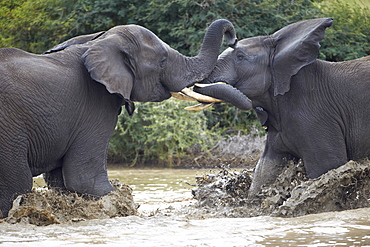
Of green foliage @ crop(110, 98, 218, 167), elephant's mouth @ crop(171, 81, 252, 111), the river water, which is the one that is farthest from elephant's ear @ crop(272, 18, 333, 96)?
green foliage @ crop(110, 98, 218, 167)

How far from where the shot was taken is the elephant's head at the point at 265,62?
7473 mm

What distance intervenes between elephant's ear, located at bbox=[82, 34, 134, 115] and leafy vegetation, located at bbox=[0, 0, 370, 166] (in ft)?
24.3

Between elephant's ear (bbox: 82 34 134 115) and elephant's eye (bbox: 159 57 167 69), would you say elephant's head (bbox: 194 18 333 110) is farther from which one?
elephant's ear (bbox: 82 34 134 115)

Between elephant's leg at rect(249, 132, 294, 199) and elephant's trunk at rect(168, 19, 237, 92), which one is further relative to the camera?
elephant's leg at rect(249, 132, 294, 199)

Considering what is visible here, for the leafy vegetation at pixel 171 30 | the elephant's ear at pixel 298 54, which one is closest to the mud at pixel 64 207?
the elephant's ear at pixel 298 54

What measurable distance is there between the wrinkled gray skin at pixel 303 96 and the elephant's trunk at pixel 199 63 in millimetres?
202

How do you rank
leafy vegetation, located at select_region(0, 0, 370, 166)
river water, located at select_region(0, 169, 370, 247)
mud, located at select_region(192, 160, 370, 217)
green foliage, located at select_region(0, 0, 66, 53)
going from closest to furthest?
1. river water, located at select_region(0, 169, 370, 247)
2. mud, located at select_region(192, 160, 370, 217)
3. leafy vegetation, located at select_region(0, 0, 370, 166)
4. green foliage, located at select_region(0, 0, 66, 53)

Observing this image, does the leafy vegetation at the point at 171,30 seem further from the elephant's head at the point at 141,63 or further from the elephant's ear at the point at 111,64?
the elephant's ear at the point at 111,64

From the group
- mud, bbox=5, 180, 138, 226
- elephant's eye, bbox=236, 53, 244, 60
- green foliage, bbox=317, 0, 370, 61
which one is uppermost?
green foliage, bbox=317, 0, 370, 61

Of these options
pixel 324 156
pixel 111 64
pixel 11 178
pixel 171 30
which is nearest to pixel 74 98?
pixel 111 64

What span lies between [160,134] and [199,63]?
726 centimetres

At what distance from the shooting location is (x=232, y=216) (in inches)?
297

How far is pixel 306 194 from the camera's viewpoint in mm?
7141

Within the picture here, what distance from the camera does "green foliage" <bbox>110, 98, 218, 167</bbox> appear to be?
14.5 meters
